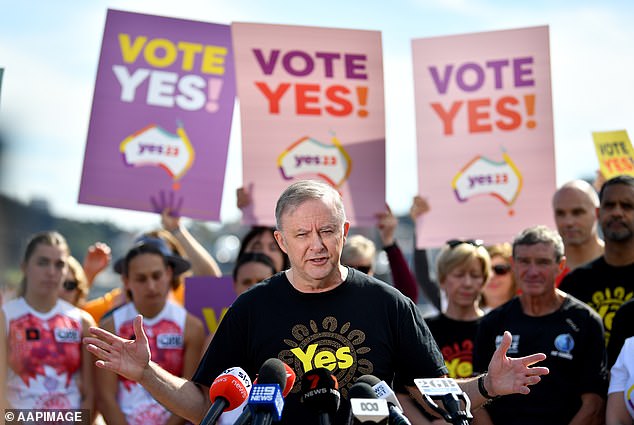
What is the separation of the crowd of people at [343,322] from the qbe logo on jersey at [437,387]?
29 centimetres

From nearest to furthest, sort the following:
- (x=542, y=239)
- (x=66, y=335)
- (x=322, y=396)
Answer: (x=322, y=396), (x=542, y=239), (x=66, y=335)

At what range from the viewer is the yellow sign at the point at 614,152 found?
8.10m

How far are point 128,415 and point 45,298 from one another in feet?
3.56

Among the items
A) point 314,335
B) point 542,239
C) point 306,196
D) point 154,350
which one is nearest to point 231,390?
point 314,335

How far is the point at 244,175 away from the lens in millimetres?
7680

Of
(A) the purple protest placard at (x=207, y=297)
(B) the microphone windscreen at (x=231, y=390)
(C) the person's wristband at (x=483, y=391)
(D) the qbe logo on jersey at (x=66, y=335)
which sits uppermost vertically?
(A) the purple protest placard at (x=207, y=297)

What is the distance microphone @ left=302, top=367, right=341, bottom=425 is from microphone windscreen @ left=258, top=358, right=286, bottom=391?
98mm

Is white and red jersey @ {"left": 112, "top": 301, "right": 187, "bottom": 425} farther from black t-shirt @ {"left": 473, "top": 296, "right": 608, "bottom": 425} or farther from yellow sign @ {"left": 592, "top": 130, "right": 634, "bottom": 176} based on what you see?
yellow sign @ {"left": 592, "top": 130, "right": 634, "bottom": 176}

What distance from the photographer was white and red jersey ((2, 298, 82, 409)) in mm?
6629

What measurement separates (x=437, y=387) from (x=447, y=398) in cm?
7

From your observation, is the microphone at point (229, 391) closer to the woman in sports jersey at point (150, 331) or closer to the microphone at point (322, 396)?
the microphone at point (322, 396)

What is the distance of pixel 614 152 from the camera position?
26.9 ft

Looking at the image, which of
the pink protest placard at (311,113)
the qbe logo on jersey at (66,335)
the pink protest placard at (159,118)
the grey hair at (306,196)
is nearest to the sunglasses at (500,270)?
the pink protest placard at (311,113)

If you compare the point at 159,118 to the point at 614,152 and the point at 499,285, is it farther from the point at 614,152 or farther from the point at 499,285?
the point at 614,152
